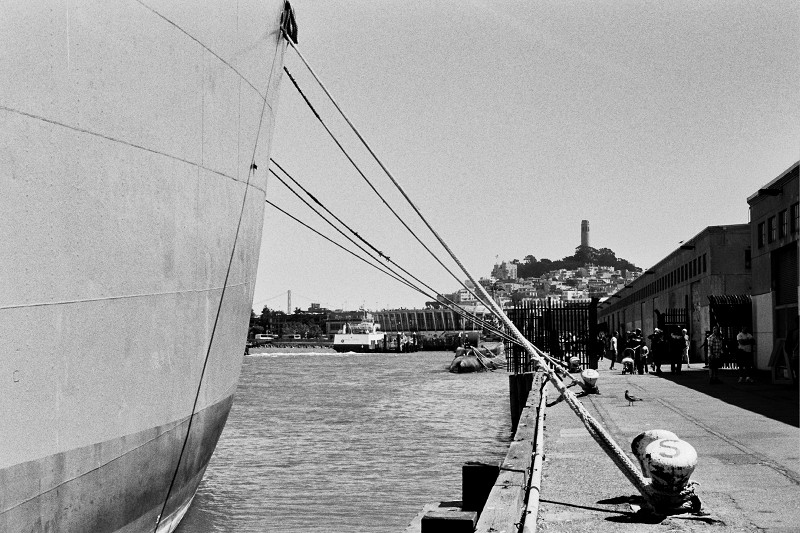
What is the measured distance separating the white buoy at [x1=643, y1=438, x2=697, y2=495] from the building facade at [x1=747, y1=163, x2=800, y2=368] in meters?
14.9

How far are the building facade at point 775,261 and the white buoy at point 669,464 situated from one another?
14912mm

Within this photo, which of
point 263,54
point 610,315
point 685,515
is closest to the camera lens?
point 685,515

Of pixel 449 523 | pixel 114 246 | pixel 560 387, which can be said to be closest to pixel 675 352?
pixel 560 387

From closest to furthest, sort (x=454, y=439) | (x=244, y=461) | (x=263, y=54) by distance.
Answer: (x=263, y=54) < (x=244, y=461) < (x=454, y=439)

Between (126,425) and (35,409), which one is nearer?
(35,409)

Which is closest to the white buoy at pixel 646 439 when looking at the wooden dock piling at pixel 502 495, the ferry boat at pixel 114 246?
the wooden dock piling at pixel 502 495

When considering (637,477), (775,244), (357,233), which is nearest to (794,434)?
(637,477)

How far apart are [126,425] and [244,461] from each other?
11000 mm

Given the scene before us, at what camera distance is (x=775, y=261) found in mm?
23938

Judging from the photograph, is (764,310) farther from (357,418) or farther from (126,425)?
(126,425)

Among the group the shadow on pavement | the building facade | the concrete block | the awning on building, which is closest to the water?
the concrete block

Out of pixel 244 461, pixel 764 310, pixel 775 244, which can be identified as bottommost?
pixel 244 461

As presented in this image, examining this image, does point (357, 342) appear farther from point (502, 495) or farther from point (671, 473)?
point (671, 473)

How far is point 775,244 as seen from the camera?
23.6m
